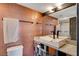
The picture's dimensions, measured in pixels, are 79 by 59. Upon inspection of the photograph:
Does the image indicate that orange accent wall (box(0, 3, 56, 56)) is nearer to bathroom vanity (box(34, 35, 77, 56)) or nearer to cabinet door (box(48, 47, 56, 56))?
bathroom vanity (box(34, 35, 77, 56))

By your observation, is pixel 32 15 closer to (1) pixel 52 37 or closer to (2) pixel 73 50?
(1) pixel 52 37

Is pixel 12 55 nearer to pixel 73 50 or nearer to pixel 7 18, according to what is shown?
pixel 7 18

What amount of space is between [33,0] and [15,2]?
0.65 feet

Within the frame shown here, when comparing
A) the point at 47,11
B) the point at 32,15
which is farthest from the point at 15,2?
the point at 47,11

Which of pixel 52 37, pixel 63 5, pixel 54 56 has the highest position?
pixel 63 5

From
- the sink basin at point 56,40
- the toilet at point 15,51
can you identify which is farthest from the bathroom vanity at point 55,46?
the toilet at point 15,51

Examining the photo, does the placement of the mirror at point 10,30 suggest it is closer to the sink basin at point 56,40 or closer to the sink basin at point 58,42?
the sink basin at point 56,40

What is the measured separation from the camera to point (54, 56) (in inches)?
46.9

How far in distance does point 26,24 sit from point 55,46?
409 mm

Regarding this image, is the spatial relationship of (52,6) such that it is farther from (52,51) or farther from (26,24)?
(52,51)

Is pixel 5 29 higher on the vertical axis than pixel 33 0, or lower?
lower

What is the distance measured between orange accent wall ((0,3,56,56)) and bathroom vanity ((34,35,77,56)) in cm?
7

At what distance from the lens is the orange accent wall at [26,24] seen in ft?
3.78

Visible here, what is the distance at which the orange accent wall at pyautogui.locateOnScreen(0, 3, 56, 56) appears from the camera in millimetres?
1152
